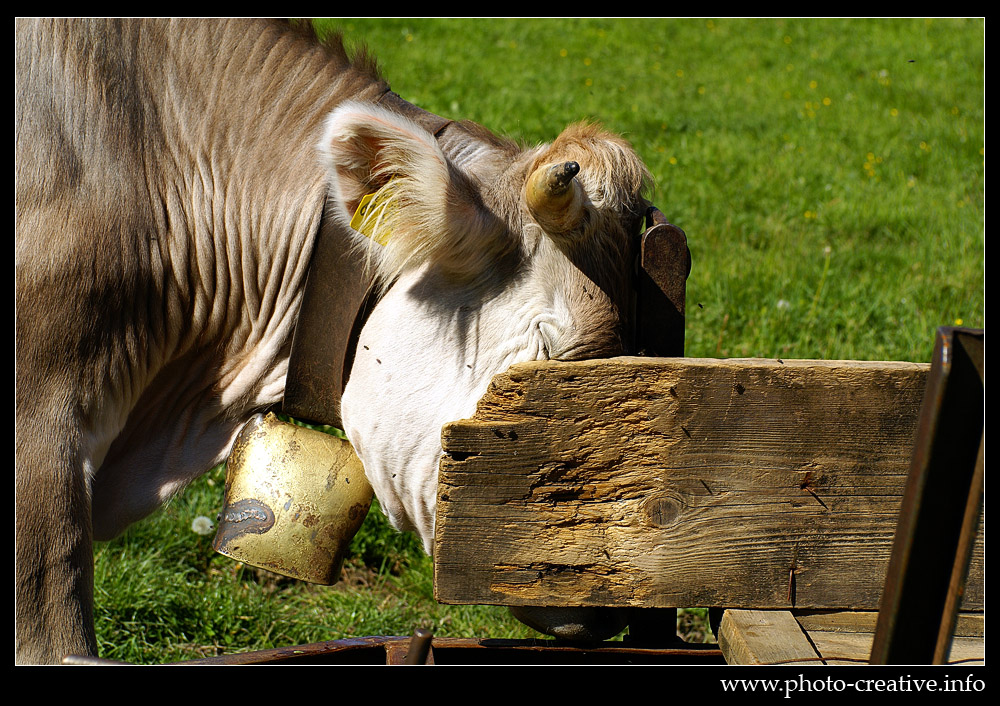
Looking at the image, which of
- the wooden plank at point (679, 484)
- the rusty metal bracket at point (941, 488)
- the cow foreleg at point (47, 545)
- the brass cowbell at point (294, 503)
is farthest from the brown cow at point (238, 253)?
the rusty metal bracket at point (941, 488)

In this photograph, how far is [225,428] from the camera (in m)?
2.39

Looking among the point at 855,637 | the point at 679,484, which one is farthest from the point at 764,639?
the point at 679,484

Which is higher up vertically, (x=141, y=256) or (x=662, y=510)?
(x=141, y=256)

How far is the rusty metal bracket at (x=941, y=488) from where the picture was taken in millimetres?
1215

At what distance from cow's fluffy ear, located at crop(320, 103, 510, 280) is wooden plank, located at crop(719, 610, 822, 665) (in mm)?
893

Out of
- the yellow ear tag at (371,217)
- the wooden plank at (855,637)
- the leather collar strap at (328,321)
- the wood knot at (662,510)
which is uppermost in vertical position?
the yellow ear tag at (371,217)

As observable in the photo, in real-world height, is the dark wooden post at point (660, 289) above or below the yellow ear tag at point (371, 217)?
below

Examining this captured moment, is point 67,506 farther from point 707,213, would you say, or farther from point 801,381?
point 707,213

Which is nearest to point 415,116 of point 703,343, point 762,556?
point 762,556

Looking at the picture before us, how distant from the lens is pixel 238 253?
2.28 m

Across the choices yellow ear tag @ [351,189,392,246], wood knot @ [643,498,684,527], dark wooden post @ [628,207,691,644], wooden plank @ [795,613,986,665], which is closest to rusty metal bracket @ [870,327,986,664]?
wooden plank @ [795,613,986,665]

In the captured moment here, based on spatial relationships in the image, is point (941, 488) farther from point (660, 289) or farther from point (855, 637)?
point (660, 289)

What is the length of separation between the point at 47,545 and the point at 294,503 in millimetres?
530

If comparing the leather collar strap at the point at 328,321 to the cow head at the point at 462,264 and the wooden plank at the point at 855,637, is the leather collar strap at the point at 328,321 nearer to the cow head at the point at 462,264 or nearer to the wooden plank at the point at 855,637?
the cow head at the point at 462,264
